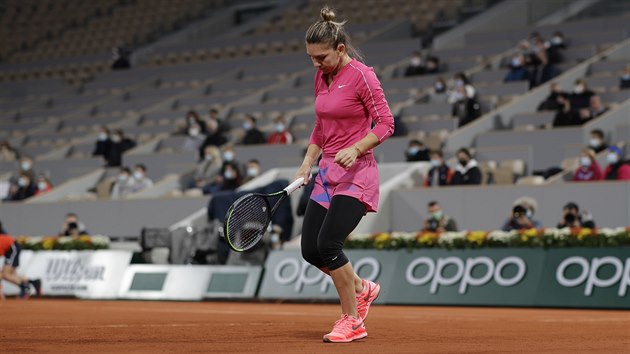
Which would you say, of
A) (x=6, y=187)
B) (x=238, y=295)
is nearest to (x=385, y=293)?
(x=238, y=295)

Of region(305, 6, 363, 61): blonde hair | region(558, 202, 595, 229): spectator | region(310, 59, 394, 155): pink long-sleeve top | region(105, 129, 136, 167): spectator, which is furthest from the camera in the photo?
region(105, 129, 136, 167): spectator

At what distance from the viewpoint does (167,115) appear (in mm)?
32312

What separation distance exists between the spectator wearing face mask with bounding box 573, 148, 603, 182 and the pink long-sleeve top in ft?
38.2

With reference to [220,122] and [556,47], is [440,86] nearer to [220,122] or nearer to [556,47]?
[556,47]

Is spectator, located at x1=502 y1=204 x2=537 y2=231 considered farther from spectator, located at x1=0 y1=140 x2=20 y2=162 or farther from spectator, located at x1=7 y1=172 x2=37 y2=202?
spectator, located at x1=0 y1=140 x2=20 y2=162

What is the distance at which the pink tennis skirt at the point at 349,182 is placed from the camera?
8.45 m

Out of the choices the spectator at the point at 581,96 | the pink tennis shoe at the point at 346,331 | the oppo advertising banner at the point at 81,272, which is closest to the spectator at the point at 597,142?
the spectator at the point at 581,96

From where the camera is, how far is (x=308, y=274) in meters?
18.0

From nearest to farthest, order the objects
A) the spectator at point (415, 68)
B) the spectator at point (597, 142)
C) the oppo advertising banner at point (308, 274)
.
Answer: the oppo advertising banner at point (308, 274)
the spectator at point (597, 142)
the spectator at point (415, 68)

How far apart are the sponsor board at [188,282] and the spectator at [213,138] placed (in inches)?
308

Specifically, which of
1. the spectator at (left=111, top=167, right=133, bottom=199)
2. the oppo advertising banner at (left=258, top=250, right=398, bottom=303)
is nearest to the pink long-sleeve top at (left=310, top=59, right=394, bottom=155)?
the oppo advertising banner at (left=258, top=250, right=398, bottom=303)

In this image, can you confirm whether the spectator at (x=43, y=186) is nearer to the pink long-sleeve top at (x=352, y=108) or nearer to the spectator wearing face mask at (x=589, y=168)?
the spectator wearing face mask at (x=589, y=168)

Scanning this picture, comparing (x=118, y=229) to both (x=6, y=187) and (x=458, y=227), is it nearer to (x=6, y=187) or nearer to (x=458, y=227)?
(x=6, y=187)

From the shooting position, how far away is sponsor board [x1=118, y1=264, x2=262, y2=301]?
1866 centimetres
